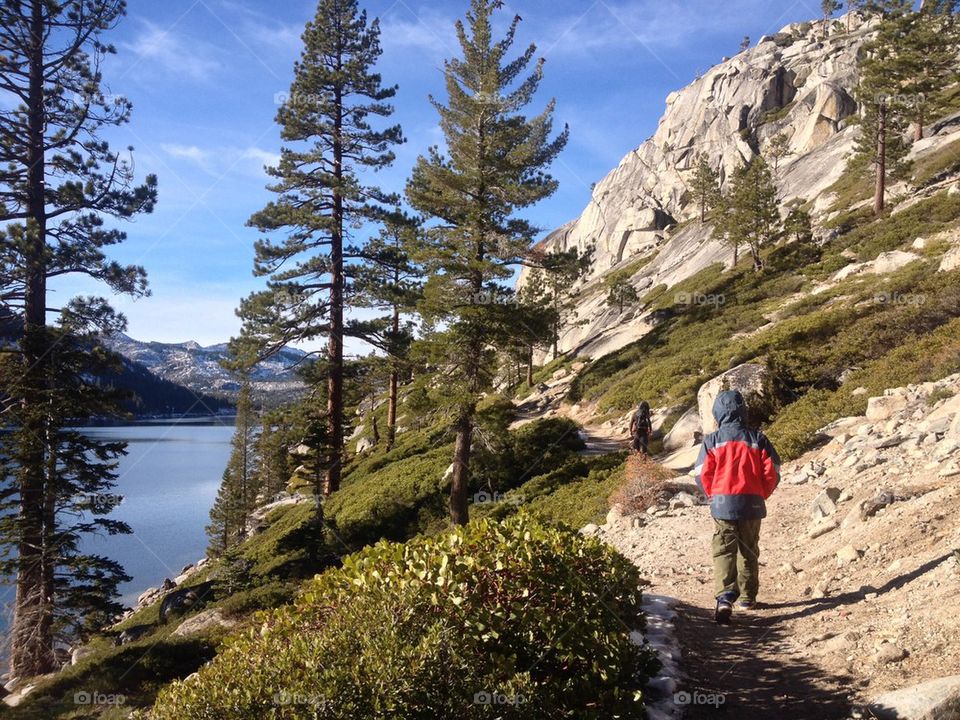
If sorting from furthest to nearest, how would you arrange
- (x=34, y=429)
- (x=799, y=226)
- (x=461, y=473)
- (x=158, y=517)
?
(x=158, y=517)
(x=799, y=226)
(x=461, y=473)
(x=34, y=429)

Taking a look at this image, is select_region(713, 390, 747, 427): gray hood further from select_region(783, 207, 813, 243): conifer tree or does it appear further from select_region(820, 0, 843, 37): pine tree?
select_region(820, 0, 843, 37): pine tree

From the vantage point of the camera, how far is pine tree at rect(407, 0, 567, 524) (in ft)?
48.5

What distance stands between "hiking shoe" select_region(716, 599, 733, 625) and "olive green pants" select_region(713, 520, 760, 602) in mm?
76

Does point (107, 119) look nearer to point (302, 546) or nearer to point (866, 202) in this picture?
point (302, 546)

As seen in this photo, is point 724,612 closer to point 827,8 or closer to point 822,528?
point 822,528

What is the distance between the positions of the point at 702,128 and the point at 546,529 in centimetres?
11912

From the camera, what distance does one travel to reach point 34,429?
12.0 metres

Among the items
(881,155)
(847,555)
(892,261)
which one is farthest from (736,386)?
(881,155)

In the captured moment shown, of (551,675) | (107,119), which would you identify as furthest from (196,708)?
(107,119)

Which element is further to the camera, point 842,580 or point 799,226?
point 799,226

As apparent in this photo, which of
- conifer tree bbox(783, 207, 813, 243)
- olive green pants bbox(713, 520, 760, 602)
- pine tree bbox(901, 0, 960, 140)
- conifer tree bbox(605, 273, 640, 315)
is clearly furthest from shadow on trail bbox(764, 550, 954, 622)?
conifer tree bbox(605, 273, 640, 315)

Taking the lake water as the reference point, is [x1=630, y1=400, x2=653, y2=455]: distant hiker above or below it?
above

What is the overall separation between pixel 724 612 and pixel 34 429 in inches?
545

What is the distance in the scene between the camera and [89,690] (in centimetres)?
901
